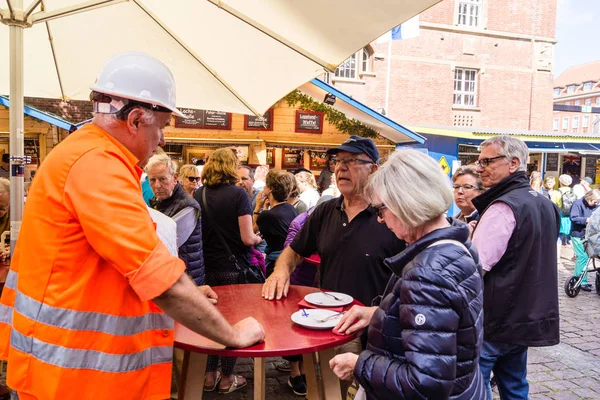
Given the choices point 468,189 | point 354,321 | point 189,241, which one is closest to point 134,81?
point 354,321

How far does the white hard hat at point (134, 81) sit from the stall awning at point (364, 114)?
28.0 feet

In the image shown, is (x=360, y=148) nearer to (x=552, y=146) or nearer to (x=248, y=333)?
(x=248, y=333)

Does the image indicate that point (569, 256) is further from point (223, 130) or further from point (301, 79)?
point (301, 79)

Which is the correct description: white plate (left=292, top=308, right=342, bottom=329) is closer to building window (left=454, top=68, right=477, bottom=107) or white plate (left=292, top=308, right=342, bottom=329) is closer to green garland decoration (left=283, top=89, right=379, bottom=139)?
green garland decoration (left=283, top=89, right=379, bottom=139)

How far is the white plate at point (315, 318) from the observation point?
7.55 ft

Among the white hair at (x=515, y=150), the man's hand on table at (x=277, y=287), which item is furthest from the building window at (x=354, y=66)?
the man's hand on table at (x=277, y=287)

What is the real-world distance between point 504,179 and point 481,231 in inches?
17.3

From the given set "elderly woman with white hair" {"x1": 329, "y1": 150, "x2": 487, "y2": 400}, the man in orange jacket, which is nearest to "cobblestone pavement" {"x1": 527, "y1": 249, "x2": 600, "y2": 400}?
"elderly woman with white hair" {"x1": 329, "y1": 150, "x2": 487, "y2": 400}

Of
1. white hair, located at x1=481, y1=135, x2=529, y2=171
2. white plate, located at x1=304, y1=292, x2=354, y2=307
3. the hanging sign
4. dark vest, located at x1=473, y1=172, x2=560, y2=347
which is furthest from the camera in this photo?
the hanging sign

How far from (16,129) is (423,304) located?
2.86 meters

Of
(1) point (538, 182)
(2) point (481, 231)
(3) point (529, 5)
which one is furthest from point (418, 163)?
(3) point (529, 5)

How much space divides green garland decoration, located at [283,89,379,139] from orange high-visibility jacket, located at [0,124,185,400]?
1069cm

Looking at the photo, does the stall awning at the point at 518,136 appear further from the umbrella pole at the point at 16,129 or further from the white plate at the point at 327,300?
the umbrella pole at the point at 16,129

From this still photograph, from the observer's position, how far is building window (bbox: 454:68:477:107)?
23344mm
